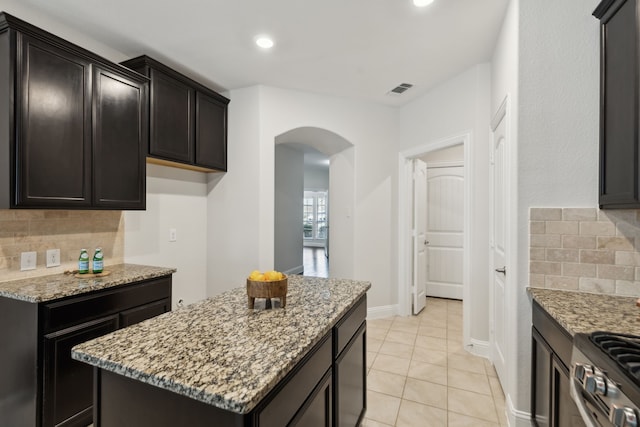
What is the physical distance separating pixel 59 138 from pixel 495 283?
10.9ft

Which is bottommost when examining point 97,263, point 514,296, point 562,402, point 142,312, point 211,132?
point 562,402

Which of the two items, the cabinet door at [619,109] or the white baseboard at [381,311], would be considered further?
the white baseboard at [381,311]

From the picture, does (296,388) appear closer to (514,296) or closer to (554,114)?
(514,296)

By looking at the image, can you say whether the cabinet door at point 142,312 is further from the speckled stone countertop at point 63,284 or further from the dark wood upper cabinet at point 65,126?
the dark wood upper cabinet at point 65,126

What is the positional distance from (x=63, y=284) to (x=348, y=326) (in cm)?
176

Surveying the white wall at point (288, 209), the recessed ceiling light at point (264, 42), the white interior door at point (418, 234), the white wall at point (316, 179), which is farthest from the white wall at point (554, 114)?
the white wall at point (316, 179)

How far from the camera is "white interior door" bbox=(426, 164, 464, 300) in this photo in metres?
4.75

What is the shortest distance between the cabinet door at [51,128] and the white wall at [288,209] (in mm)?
3594

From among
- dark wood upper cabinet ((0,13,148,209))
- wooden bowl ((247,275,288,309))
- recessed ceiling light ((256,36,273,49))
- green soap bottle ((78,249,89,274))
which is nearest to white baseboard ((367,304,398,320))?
wooden bowl ((247,275,288,309))

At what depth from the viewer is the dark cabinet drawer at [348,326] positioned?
1.44 meters

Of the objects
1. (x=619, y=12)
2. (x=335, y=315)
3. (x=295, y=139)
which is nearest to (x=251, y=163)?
(x=295, y=139)

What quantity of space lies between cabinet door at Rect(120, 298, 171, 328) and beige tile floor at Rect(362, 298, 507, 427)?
1671mm

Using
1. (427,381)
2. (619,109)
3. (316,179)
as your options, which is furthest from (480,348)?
(316,179)

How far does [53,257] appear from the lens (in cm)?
224
